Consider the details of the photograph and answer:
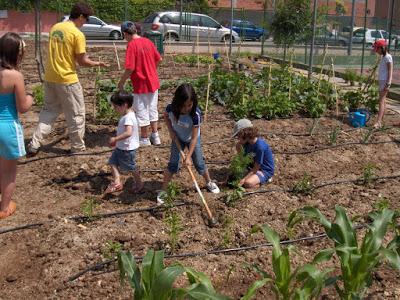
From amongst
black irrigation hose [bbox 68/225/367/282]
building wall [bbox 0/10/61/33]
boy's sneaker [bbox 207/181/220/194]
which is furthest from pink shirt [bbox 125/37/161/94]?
building wall [bbox 0/10/61/33]

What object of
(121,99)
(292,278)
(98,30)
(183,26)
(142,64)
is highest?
(183,26)

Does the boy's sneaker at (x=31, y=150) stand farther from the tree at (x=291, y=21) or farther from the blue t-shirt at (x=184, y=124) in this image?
the tree at (x=291, y=21)

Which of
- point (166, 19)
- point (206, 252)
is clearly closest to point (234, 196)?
point (206, 252)

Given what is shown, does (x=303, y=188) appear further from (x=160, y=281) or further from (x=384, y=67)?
(x=384, y=67)

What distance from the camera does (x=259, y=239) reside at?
4211mm

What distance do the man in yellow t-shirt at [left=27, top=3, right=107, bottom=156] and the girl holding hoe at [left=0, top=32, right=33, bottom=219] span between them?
1445 mm

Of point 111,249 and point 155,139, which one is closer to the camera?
point 111,249

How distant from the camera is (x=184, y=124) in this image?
15.5ft

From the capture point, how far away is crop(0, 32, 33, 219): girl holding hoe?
4.02m

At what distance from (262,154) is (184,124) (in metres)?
0.97

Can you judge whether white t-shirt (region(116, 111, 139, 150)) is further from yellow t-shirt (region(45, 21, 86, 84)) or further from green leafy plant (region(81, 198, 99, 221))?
yellow t-shirt (region(45, 21, 86, 84))

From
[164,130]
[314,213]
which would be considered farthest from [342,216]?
[164,130]

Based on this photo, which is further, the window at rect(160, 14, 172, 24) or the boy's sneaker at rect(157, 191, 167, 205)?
the window at rect(160, 14, 172, 24)

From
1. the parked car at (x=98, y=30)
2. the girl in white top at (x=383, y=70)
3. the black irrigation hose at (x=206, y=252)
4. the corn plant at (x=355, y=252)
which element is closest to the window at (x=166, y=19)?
the parked car at (x=98, y=30)
